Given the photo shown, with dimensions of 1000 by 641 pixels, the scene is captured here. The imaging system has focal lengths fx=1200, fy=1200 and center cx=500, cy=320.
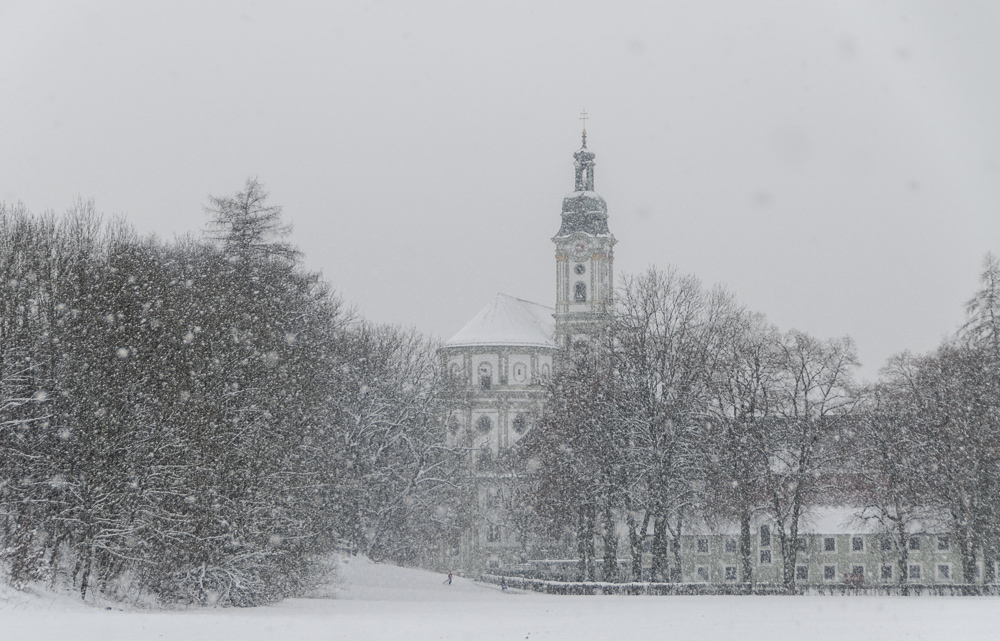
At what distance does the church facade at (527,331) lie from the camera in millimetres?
A: 81250

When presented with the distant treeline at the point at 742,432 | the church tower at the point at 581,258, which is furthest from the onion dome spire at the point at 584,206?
the distant treeline at the point at 742,432

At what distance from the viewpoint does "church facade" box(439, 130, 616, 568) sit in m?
81.2

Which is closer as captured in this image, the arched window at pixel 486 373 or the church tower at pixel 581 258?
the arched window at pixel 486 373

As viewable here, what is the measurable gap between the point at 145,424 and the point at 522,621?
931cm

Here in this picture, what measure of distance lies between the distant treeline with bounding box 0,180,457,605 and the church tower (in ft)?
161

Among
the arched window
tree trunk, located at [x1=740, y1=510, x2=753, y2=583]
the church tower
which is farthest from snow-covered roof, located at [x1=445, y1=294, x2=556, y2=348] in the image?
tree trunk, located at [x1=740, y1=510, x2=753, y2=583]

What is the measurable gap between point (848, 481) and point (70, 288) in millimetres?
28166

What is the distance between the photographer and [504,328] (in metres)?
84.4

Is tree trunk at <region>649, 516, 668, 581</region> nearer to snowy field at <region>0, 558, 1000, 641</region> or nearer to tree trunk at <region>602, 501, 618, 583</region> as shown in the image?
tree trunk at <region>602, 501, 618, 583</region>

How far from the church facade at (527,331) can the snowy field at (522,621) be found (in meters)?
49.8

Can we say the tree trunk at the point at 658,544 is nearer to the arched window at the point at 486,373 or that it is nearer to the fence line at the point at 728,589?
the fence line at the point at 728,589

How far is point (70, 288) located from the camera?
27.4 m

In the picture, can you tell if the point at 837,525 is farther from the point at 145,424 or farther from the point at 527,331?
the point at 145,424

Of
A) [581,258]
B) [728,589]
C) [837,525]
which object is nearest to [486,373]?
[581,258]
